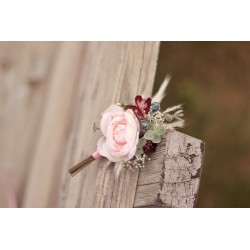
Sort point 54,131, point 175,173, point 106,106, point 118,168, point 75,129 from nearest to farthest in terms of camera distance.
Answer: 1. point 175,173
2. point 118,168
3. point 106,106
4. point 75,129
5. point 54,131

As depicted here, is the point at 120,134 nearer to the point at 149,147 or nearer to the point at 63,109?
the point at 149,147

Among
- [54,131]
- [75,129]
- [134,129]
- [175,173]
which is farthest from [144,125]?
[54,131]

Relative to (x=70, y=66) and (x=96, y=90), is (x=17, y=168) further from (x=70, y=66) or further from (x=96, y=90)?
(x=96, y=90)

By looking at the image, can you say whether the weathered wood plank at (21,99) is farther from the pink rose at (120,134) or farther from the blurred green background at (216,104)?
the pink rose at (120,134)

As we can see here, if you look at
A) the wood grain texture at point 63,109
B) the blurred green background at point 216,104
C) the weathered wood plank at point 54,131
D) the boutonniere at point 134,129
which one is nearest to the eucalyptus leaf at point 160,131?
the boutonniere at point 134,129

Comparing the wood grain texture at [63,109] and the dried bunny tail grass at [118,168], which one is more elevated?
the wood grain texture at [63,109]

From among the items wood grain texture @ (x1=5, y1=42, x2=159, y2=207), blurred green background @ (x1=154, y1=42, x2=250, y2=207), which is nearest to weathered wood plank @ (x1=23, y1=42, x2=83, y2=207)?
wood grain texture @ (x1=5, y1=42, x2=159, y2=207)

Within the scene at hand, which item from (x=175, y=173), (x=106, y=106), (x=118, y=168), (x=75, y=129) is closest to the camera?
(x=175, y=173)

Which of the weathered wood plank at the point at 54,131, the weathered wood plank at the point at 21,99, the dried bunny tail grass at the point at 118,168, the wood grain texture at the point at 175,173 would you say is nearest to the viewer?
the wood grain texture at the point at 175,173
